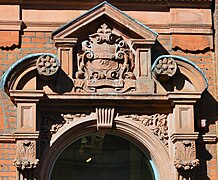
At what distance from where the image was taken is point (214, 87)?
10945mm

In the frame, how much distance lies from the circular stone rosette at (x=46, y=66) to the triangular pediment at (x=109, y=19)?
1.49 feet

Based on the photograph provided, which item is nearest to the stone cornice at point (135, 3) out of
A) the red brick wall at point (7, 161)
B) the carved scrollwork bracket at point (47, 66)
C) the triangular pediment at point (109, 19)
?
the triangular pediment at point (109, 19)

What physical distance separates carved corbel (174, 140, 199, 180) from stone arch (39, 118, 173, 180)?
8.0 inches

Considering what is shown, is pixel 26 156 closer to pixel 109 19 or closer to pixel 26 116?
pixel 26 116

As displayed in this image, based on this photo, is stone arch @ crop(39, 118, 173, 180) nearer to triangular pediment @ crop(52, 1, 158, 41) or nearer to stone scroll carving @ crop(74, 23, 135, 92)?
stone scroll carving @ crop(74, 23, 135, 92)

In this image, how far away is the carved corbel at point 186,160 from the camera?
1025 cm

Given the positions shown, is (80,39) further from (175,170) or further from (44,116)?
(175,170)

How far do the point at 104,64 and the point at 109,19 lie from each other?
680 mm

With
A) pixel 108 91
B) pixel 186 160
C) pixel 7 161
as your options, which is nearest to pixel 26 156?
pixel 7 161

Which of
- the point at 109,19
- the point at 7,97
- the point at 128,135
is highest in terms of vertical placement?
the point at 109,19

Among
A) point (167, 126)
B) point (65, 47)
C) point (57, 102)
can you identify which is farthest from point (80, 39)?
point (167, 126)

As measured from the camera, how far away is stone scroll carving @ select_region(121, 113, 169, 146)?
34.7 ft

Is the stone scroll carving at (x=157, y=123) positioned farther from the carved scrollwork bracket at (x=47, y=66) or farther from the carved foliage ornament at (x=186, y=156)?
the carved scrollwork bracket at (x=47, y=66)

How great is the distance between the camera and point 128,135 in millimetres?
10664
